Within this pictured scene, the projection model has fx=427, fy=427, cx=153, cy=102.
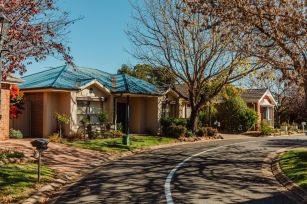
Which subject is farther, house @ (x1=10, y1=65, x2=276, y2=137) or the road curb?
house @ (x1=10, y1=65, x2=276, y2=137)

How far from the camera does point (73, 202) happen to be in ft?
34.4

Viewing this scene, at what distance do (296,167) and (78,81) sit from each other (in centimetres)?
1690

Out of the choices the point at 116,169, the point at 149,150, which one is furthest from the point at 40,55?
the point at 149,150

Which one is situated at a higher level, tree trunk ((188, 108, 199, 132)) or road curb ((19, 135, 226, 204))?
tree trunk ((188, 108, 199, 132))

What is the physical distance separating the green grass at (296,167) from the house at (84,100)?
1084 centimetres

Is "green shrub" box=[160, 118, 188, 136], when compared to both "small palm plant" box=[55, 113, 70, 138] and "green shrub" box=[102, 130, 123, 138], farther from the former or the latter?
"small palm plant" box=[55, 113, 70, 138]

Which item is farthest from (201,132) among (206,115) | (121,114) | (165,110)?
(206,115)

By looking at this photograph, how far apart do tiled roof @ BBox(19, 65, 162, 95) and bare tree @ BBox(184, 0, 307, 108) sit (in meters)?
Answer: 14.2

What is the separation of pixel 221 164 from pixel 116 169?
450cm

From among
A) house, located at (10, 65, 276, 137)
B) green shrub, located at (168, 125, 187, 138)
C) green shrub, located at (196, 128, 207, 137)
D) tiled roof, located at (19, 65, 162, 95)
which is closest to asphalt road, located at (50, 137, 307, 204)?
house, located at (10, 65, 276, 137)

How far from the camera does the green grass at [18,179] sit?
428 inches

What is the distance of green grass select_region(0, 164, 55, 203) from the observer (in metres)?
10.9

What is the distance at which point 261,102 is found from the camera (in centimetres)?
4878

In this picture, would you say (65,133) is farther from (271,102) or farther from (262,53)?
(271,102)
